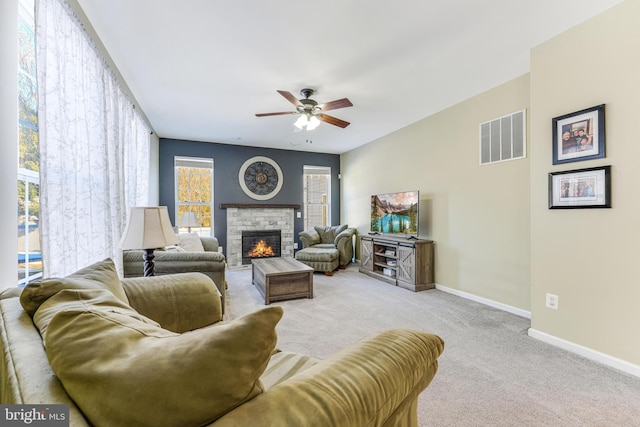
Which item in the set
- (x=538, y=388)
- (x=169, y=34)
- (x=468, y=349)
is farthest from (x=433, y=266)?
(x=169, y=34)

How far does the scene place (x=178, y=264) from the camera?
284 centimetres

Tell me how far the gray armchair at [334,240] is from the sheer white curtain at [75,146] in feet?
11.7

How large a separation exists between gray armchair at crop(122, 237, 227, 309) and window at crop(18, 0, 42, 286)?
114cm

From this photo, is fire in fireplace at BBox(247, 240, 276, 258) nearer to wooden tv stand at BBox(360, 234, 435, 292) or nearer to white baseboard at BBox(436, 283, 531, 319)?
wooden tv stand at BBox(360, 234, 435, 292)

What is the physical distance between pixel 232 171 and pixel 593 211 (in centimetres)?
573

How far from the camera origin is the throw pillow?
4.14m

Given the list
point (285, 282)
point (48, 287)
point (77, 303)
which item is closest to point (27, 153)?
point (48, 287)

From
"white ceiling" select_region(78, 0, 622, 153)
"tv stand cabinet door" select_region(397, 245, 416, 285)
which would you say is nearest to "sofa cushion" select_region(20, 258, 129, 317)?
"white ceiling" select_region(78, 0, 622, 153)

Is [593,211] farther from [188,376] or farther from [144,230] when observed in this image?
[144,230]

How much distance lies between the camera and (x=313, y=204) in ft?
23.0

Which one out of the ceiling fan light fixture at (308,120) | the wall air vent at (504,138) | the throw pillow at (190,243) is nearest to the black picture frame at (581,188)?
the wall air vent at (504,138)

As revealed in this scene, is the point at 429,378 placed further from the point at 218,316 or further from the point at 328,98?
the point at 328,98

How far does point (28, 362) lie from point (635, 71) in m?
3.54

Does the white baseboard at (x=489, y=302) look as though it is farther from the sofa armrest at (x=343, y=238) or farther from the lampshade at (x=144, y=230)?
the lampshade at (x=144, y=230)
